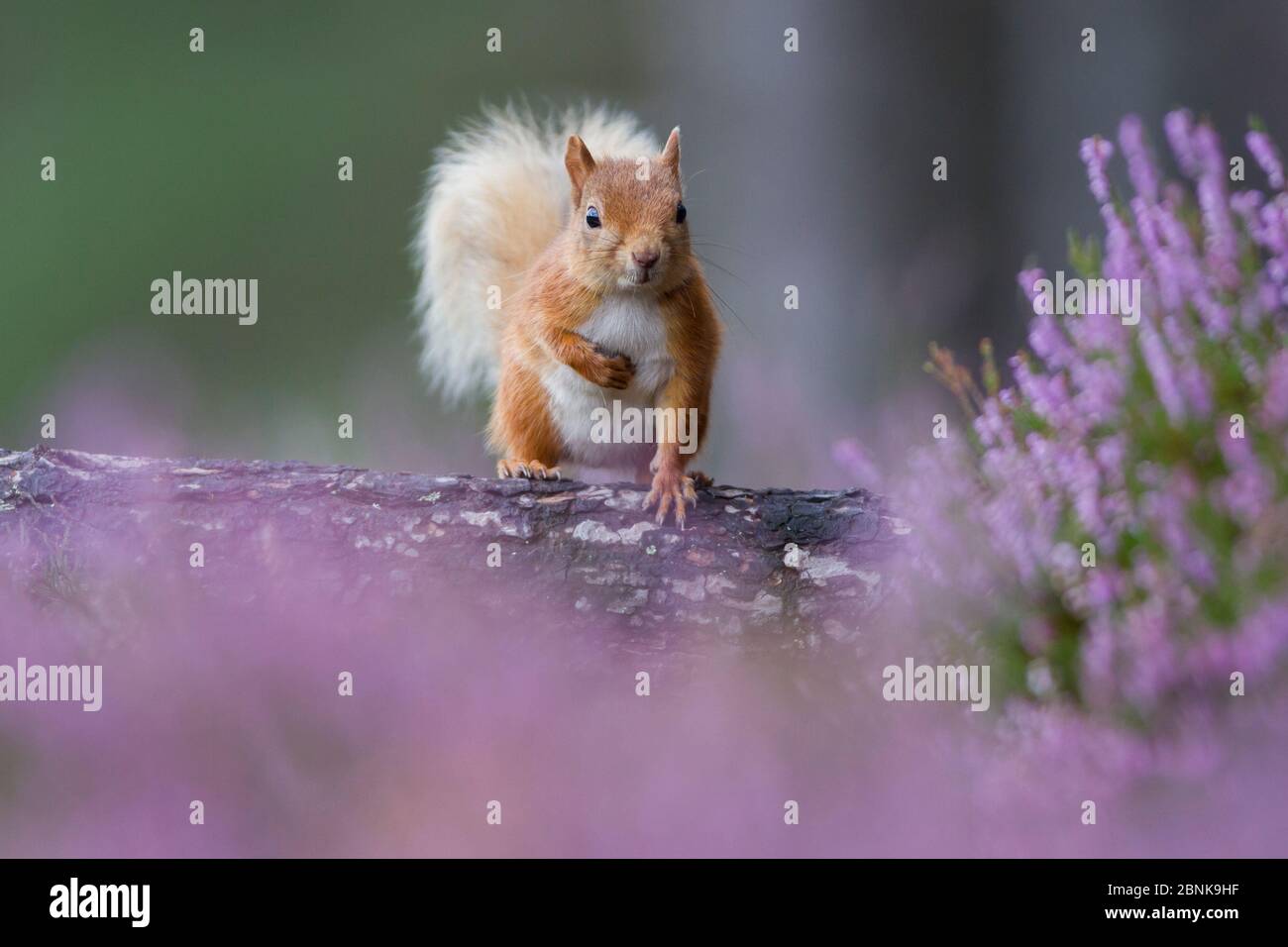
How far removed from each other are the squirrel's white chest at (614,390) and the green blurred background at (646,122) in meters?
0.53

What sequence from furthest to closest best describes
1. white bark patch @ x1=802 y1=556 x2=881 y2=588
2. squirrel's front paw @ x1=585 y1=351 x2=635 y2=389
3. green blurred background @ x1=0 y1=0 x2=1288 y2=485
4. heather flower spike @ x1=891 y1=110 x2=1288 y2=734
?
1. green blurred background @ x1=0 y1=0 x2=1288 y2=485
2. squirrel's front paw @ x1=585 y1=351 x2=635 y2=389
3. white bark patch @ x1=802 y1=556 x2=881 y2=588
4. heather flower spike @ x1=891 y1=110 x2=1288 y2=734

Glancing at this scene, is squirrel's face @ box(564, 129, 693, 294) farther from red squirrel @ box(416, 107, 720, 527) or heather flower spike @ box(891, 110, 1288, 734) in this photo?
heather flower spike @ box(891, 110, 1288, 734)

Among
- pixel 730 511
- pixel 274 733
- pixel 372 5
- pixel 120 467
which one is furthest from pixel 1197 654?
pixel 372 5

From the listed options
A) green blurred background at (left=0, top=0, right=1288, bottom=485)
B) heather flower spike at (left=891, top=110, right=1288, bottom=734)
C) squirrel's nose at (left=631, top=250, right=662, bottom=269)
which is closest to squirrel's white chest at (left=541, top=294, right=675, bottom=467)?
squirrel's nose at (left=631, top=250, right=662, bottom=269)

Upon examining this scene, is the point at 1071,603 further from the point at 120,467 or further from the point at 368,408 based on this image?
the point at 368,408

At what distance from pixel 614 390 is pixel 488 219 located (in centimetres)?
97

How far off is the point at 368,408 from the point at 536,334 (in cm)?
257

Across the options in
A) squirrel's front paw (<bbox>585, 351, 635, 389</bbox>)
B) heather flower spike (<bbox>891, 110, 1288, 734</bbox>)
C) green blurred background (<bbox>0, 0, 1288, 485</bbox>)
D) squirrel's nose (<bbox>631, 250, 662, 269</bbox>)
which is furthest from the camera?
green blurred background (<bbox>0, 0, 1288, 485</bbox>)

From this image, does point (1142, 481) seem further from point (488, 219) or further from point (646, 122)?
point (646, 122)

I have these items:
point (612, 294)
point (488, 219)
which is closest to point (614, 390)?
point (612, 294)

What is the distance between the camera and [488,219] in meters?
3.54

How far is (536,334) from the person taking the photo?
2.83 m

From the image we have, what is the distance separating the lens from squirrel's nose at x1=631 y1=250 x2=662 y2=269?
255cm

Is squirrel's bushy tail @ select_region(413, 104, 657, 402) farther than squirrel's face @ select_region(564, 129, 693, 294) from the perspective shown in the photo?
Yes
